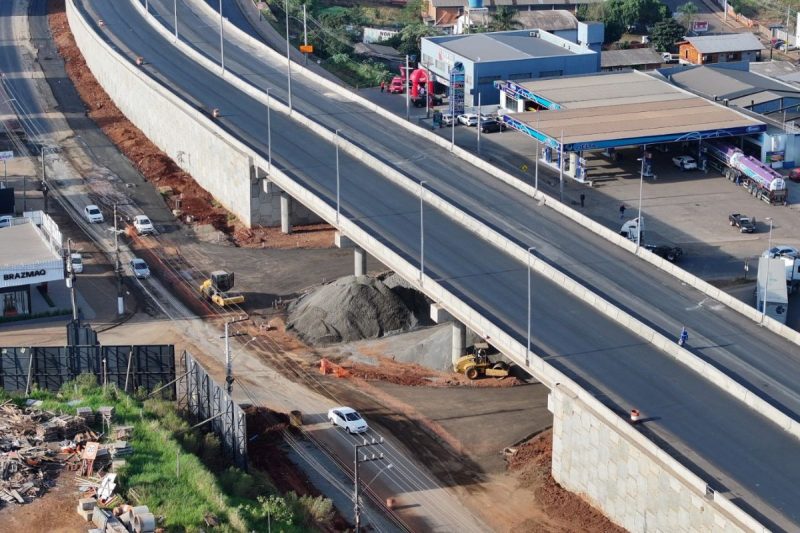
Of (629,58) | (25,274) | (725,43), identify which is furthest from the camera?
(725,43)

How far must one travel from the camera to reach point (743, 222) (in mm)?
93875

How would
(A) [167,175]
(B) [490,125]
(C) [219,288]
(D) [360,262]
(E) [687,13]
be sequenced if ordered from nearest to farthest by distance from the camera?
(D) [360,262], (C) [219,288], (A) [167,175], (B) [490,125], (E) [687,13]

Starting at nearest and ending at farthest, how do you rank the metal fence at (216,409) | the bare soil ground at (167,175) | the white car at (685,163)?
the metal fence at (216,409), the bare soil ground at (167,175), the white car at (685,163)

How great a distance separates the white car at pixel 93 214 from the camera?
100062mm

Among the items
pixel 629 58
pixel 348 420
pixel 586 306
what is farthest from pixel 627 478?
pixel 629 58

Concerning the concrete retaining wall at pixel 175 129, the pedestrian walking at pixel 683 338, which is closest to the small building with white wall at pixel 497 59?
the concrete retaining wall at pixel 175 129

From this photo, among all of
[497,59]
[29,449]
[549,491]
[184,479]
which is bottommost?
[549,491]

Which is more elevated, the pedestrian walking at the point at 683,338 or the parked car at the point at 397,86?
the pedestrian walking at the point at 683,338

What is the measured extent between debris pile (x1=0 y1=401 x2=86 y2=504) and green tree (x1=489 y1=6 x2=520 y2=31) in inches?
3946

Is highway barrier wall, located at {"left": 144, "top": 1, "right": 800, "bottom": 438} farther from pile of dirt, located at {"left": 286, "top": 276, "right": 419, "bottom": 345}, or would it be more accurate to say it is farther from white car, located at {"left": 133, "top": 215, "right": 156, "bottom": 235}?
white car, located at {"left": 133, "top": 215, "right": 156, "bottom": 235}

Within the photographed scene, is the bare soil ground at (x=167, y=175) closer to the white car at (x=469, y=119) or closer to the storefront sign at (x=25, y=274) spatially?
the storefront sign at (x=25, y=274)

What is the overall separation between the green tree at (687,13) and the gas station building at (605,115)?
137 feet

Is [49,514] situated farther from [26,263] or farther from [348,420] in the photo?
[26,263]

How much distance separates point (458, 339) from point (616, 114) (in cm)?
4104
